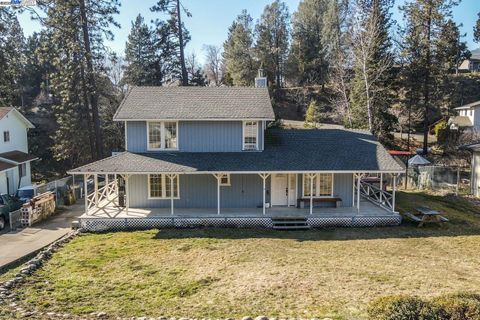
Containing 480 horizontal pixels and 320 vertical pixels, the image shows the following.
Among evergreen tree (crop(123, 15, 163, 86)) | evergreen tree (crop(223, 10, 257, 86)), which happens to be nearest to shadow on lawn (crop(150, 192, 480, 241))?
evergreen tree (crop(123, 15, 163, 86))

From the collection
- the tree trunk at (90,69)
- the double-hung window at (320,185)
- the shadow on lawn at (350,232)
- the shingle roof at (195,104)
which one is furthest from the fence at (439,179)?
the tree trunk at (90,69)

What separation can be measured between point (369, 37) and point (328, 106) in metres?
22.1

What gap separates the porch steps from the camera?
1762 cm

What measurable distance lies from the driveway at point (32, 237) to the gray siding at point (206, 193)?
140 inches

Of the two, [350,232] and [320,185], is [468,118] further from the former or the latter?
[350,232]

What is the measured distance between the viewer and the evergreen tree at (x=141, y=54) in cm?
4172

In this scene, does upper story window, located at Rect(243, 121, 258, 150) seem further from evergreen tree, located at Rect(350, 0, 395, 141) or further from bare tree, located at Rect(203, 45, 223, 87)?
bare tree, located at Rect(203, 45, 223, 87)

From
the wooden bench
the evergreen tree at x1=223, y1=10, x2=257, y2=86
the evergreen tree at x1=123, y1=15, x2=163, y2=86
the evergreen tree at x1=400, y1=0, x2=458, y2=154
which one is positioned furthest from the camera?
the evergreen tree at x1=223, y1=10, x2=257, y2=86

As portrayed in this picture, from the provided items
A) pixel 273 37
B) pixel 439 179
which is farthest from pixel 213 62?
pixel 439 179

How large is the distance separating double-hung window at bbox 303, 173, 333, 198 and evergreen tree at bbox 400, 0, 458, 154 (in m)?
21.4

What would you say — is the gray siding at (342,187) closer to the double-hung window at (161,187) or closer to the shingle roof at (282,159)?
the shingle roof at (282,159)

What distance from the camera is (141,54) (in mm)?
42344

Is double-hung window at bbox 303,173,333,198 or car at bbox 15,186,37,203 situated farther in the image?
car at bbox 15,186,37,203

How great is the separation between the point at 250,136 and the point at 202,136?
2479 mm
